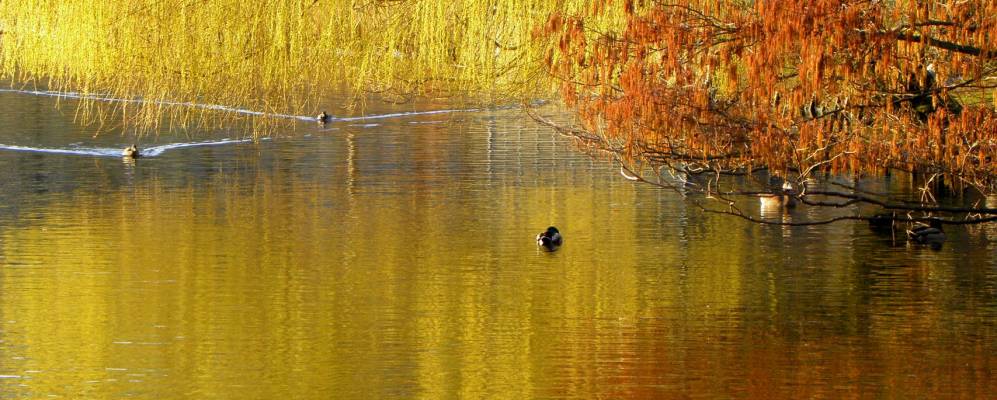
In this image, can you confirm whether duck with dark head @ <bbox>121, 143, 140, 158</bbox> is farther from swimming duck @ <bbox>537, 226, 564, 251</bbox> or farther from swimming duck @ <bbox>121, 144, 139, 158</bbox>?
swimming duck @ <bbox>537, 226, 564, 251</bbox>

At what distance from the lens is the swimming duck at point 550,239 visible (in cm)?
Result: 2248

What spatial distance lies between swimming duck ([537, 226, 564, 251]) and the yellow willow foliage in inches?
366

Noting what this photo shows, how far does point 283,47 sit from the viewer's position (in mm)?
12859

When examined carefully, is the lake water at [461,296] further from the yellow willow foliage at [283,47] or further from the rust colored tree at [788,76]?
the yellow willow foliage at [283,47]

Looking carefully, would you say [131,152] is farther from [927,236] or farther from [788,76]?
[788,76]

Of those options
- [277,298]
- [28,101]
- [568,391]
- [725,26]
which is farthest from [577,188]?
[28,101]

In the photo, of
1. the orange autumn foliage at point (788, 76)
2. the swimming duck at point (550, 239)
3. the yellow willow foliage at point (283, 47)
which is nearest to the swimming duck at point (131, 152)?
the swimming duck at point (550, 239)

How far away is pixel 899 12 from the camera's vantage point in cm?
1033

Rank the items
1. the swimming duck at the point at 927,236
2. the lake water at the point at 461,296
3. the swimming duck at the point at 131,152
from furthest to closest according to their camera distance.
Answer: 1. the swimming duck at the point at 131,152
2. the swimming duck at the point at 927,236
3. the lake water at the point at 461,296

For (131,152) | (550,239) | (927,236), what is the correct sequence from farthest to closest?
(131,152) → (927,236) → (550,239)

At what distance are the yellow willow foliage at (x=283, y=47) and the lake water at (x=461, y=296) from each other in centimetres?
264

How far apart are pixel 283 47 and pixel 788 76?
4463 mm

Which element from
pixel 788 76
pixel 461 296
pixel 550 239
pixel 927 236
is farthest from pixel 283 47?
pixel 927 236

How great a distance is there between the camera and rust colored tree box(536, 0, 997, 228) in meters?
10.0
